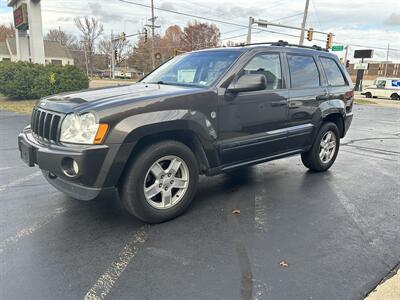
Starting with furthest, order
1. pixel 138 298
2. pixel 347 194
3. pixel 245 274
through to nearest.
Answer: pixel 347 194 → pixel 245 274 → pixel 138 298

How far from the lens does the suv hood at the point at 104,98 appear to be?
329 centimetres

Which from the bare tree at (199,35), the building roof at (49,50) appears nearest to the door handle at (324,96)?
the building roof at (49,50)

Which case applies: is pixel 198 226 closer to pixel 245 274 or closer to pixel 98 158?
pixel 245 274

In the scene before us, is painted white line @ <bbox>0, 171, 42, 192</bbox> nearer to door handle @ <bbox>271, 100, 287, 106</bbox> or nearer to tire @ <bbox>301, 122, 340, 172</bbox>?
door handle @ <bbox>271, 100, 287, 106</bbox>

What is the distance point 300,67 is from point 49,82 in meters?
12.8

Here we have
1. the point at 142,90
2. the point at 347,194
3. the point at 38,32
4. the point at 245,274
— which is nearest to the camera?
the point at 245,274

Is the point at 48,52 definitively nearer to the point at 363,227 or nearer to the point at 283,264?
the point at 363,227

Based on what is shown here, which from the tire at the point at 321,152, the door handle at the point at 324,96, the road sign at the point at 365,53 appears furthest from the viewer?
the road sign at the point at 365,53

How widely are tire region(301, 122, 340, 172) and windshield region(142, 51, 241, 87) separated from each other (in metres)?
2.10

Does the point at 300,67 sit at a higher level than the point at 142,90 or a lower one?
higher

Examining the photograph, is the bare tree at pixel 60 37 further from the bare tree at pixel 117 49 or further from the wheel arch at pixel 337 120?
the wheel arch at pixel 337 120

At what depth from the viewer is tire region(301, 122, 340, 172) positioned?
18.0 ft

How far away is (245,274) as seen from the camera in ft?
9.20

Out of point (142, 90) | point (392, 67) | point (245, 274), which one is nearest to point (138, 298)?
point (245, 274)
